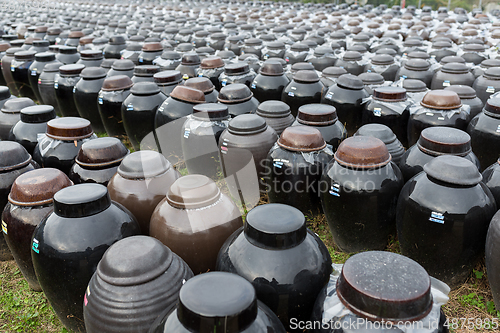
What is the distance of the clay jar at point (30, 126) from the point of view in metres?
4.58

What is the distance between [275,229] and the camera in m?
2.36

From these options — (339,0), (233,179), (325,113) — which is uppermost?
(325,113)

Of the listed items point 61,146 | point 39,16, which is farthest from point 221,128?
point 39,16

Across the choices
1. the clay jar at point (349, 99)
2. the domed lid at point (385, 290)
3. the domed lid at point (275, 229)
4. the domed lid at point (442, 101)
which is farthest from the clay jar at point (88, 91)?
the domed lid at point (385, 290)

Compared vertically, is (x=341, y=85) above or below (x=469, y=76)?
above

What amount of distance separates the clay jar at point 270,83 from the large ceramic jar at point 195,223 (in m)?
3.59

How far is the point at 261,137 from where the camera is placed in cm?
422

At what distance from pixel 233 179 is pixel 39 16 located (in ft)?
60.2

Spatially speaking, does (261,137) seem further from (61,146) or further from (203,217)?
(61,146)

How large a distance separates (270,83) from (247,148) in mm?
2393

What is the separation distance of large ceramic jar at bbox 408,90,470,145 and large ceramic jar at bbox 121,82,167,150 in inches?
138

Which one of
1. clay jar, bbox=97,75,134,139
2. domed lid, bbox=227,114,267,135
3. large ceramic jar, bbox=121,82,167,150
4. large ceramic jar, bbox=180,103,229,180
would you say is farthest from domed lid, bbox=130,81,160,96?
domed lid, bbox=227,114,267,135

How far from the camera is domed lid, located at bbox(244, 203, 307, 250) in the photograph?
7.70ft

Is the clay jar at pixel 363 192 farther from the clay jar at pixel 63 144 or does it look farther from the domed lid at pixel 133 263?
the clay jar at pixel 63 144
